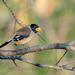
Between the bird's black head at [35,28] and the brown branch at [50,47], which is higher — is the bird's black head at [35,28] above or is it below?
below

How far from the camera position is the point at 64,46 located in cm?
314

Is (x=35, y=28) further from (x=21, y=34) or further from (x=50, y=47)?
(x=50, y=47)

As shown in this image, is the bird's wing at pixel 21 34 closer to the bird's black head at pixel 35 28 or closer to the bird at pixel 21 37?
the bird at pixel 21 37

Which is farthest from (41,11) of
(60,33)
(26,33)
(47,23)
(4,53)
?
(4,53)

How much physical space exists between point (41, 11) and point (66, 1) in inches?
154

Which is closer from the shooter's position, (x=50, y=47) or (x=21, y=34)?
(x=50, y=47)

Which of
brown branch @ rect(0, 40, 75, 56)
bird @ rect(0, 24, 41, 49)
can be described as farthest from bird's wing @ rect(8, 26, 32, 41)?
brown branch @ rect(0, 40, 75, 56)

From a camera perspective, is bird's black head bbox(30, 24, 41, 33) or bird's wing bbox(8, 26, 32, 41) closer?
bird's wing bbox(8, 26, 32, 41)

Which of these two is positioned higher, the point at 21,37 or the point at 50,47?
the point at 50,47

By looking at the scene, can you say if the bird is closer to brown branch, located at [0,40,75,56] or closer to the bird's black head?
the bird's black head

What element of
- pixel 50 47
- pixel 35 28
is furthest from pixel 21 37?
pixel 50 47

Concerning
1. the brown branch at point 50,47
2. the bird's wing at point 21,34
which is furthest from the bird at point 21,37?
the brown branch at point 50,47

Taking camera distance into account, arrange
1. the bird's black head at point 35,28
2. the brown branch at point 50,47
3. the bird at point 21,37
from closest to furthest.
Answer: the brown branch at point 50,47 → the bird at point 21,37 → the bird's black head at point 35,28

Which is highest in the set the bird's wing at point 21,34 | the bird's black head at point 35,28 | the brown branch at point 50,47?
the brown branch at point 50,47
